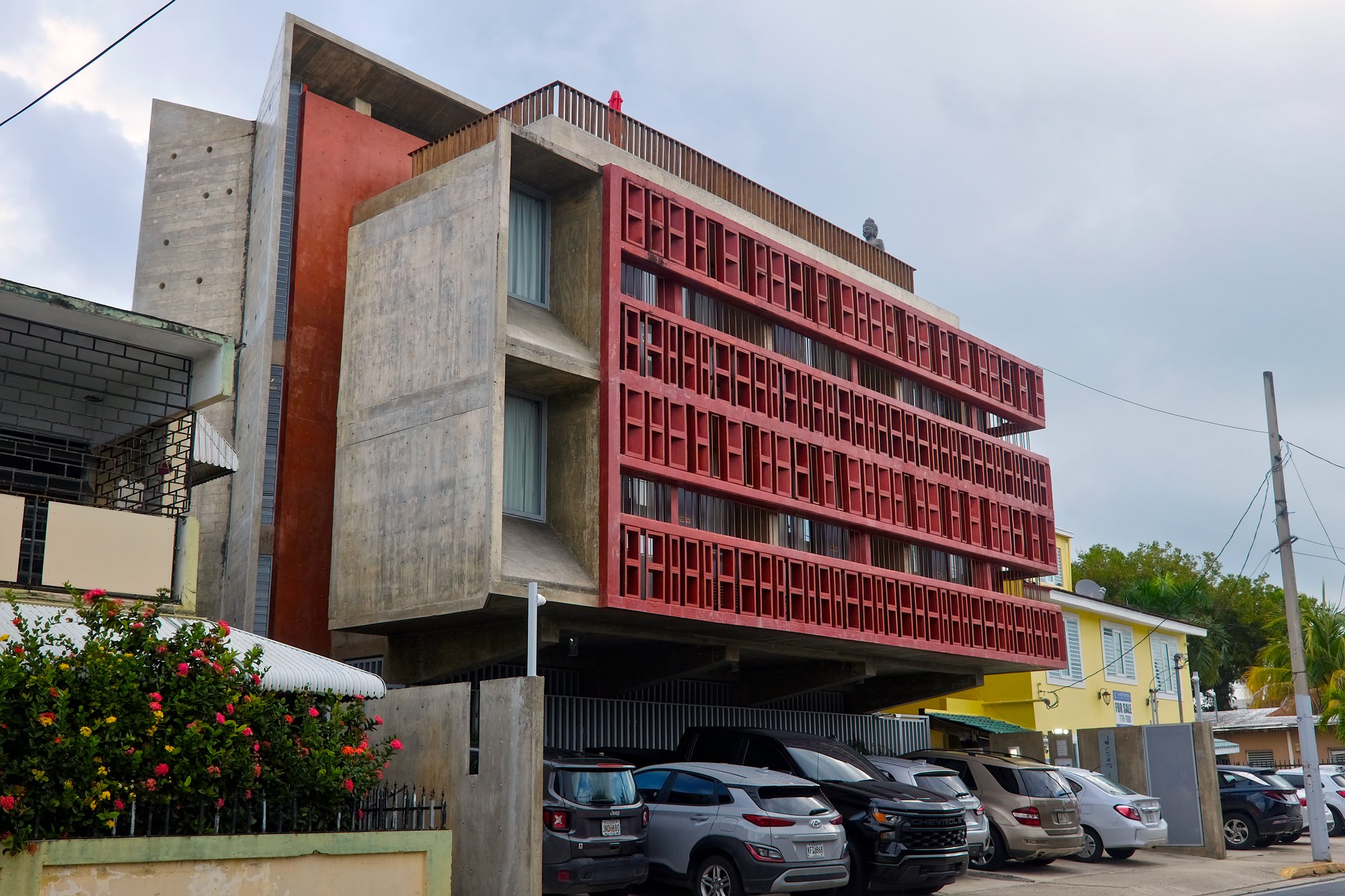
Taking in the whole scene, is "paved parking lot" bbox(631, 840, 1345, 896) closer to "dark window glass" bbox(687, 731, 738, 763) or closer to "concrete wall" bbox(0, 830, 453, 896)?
"dark window glass" bbox(687, 731, 738, 763)

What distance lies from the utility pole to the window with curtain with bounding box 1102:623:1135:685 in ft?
48.6

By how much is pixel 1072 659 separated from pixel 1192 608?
29481 mm

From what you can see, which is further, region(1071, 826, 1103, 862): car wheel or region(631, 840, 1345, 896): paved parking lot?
region(1071, 826, 1103, 862): car wheel

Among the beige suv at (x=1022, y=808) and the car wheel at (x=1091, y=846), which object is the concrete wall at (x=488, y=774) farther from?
the car wheel at (x=1091, y=846)

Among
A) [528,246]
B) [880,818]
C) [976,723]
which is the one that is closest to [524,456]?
[528,246]

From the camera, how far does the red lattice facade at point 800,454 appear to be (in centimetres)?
2222

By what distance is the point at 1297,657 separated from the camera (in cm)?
2503

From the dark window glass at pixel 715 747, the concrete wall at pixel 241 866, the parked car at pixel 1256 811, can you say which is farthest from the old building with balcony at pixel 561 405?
the concrete wall at pixel 241 866

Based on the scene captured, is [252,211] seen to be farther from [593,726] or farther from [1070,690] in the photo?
[1070,690]

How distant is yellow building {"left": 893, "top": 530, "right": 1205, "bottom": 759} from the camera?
124ft

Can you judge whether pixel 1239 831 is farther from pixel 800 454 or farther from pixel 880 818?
pixel 880 818

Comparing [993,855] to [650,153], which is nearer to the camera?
[993,855]

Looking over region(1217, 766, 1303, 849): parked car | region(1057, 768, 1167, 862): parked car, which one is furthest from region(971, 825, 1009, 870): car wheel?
region(1217, 766, 1303, 849): parked car

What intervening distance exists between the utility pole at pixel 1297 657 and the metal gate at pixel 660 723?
25.5 ft
